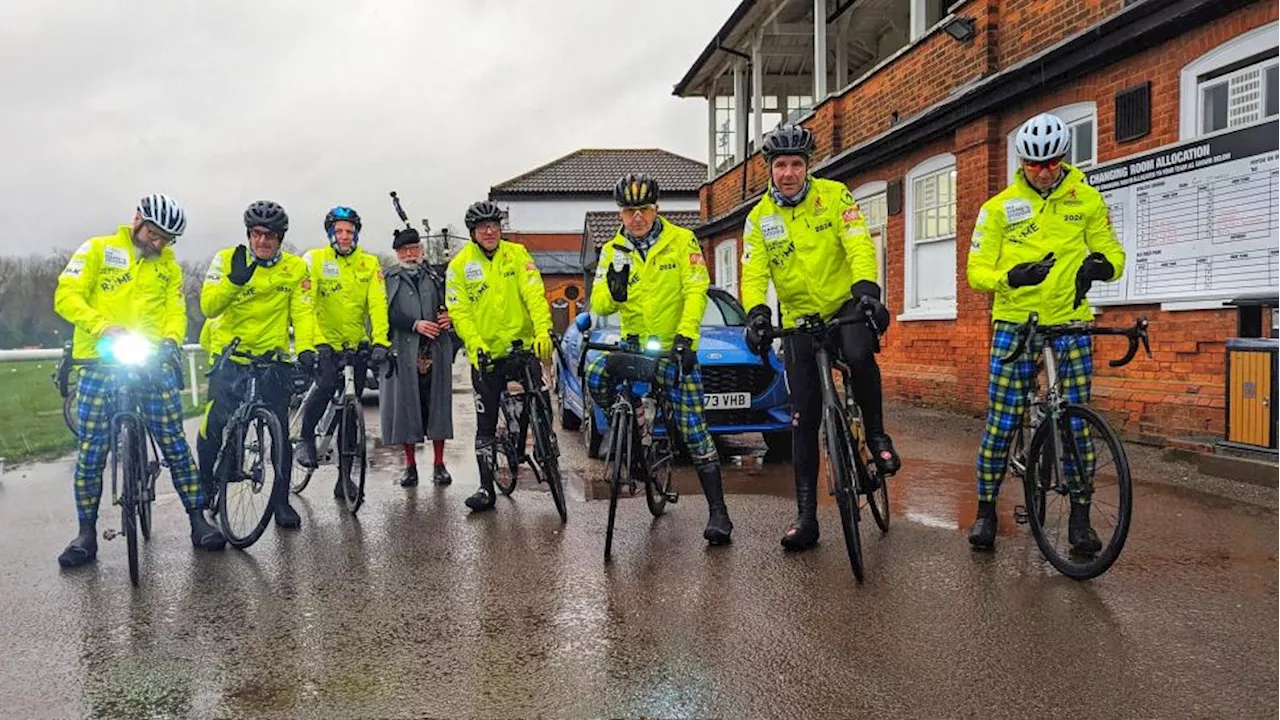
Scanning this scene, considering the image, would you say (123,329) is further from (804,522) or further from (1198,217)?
(1198,217)

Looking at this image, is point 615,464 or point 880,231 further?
point 880,231

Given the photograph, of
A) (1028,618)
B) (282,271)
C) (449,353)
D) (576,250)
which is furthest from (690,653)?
(576,250)

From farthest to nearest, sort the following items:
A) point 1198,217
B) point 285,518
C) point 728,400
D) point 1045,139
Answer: point 728,400 < point 1198,217 < point 285,518 < point 1045,139

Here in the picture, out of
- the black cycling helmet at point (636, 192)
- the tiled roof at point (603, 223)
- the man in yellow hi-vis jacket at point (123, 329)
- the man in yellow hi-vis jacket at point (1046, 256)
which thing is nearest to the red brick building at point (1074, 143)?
the man in yellow hi-vis jacket at point (1046, 256)

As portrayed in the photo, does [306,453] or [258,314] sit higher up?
[258,314]

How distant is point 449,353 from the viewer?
8.00m

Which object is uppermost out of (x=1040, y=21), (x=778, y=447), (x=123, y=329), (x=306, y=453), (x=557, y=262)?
(x=1040, y=21)

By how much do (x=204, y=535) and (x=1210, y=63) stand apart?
8393 mm

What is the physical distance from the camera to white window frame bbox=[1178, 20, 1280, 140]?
7.38 m

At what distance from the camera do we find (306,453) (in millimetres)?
6996

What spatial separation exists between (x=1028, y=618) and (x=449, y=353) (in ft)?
17.4

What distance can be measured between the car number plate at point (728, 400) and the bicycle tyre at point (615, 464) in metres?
2.95

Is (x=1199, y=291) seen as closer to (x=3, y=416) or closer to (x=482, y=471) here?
(x=482, y=471)

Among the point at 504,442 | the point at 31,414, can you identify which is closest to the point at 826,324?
the point at 504,442
